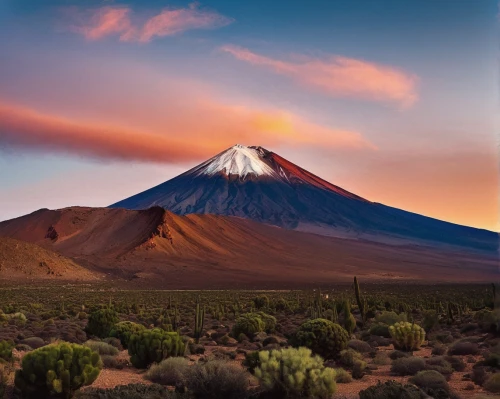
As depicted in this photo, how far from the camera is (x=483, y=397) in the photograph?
13469mm

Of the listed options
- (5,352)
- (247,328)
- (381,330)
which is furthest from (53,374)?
(381,330)

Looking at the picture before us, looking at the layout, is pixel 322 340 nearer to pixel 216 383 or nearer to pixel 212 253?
pixel 216 383

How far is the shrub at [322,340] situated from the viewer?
21562mm

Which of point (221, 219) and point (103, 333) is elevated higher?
point (221, 219)

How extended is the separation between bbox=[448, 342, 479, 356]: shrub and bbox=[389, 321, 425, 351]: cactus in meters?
1.89

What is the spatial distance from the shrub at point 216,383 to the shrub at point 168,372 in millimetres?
1653

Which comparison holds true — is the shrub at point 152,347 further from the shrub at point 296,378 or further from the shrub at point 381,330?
the shrub at point 381,330

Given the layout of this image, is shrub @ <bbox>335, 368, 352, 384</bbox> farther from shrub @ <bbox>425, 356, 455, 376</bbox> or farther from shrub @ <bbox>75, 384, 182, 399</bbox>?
shrub @ <bbox>75, 384, 182, 399</bbox>

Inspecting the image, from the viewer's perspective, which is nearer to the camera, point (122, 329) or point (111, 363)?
point (111, 363)

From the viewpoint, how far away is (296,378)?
14.6 meters

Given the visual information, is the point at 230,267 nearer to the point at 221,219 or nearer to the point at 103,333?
the point at 221,219

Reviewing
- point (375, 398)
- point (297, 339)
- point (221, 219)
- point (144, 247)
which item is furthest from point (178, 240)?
point (375, 398)

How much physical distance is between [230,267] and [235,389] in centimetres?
11485

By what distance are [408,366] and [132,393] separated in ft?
30.7
